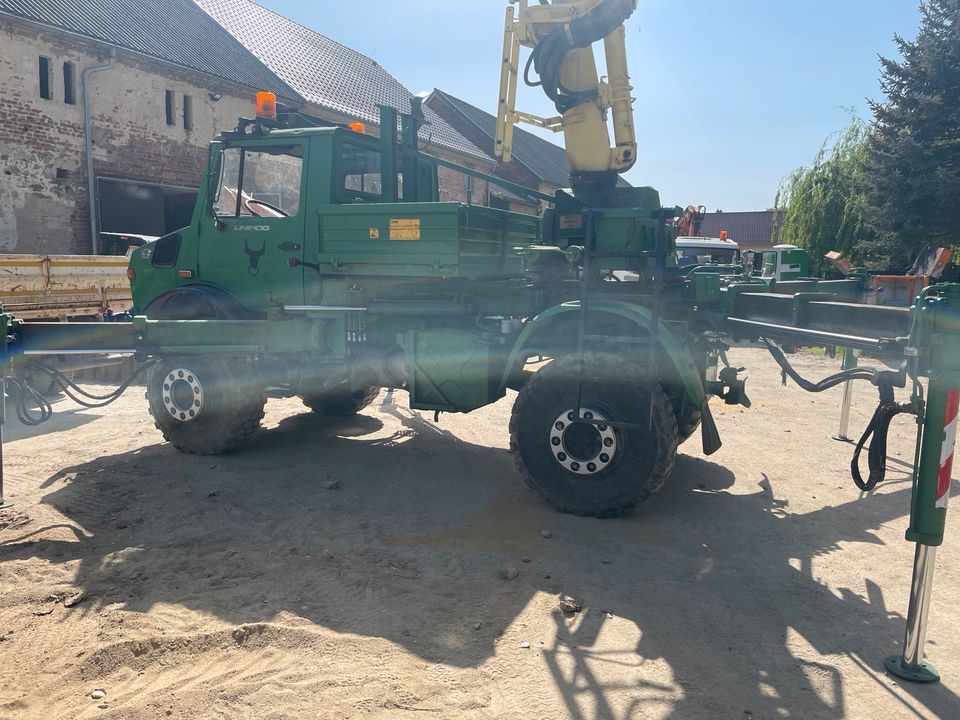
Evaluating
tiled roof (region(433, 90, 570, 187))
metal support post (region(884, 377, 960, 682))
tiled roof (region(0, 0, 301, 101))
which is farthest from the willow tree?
metal support post (region(884, 377, 960, 682))

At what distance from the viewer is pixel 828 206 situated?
27.7 metres

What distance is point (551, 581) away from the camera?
438cm

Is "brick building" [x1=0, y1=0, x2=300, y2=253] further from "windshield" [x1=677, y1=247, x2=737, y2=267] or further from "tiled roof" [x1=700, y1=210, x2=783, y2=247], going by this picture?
"tiled roof" [x1=700, y1=210, x2=783, y2=247]

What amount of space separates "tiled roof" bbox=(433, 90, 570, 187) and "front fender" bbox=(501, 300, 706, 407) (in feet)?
91.1

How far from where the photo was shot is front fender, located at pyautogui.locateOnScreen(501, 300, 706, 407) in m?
5.21

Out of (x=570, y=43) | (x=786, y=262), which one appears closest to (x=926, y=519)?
(x=570, y=43)

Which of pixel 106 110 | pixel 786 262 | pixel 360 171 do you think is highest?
pixel 106 110

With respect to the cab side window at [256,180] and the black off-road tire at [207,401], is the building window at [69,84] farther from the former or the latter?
the black off-road tire at [207,401]

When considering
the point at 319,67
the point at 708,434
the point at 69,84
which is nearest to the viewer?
the point at 708,434

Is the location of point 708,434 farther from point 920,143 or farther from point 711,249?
point 920,143

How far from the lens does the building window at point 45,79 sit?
17.7 m

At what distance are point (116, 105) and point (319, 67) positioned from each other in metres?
9.34

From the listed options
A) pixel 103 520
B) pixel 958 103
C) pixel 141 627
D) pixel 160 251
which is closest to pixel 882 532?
pixel 141 627

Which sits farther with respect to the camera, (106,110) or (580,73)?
(106,110)
